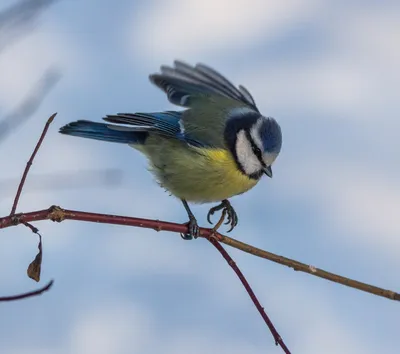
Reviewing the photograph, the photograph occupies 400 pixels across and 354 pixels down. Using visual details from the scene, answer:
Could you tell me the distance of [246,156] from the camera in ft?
7.49

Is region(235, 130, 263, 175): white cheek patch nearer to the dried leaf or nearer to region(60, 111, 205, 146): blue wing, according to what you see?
region(60, 111, 205, 146): blue wing

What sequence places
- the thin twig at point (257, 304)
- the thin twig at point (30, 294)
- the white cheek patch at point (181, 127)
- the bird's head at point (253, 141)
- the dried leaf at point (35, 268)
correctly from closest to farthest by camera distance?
the thin twig at point (30, 294)
the thin twig at point (257, 304)
the dried leaf at point (35, 268)
the bird's head at point (253, 141)
the white cheek patch at point (181, 127)

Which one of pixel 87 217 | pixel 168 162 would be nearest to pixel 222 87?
pixel 168 162

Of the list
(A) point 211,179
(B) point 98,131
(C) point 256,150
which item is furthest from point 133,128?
(C) point 256,150

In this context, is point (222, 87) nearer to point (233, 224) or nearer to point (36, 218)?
point (233, 224)

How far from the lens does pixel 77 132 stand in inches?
91.1

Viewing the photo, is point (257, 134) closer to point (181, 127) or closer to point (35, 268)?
point (181, 127)

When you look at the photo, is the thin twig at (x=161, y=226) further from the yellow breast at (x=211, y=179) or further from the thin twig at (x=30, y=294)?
the yellow breast at (x=211, y=179)

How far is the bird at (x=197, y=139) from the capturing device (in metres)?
2.26

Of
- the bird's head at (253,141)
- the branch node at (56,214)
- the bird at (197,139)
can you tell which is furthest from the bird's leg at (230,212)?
the branch node at (56,214)

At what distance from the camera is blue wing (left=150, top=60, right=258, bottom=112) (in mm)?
2471

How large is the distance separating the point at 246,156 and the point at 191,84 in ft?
1.30

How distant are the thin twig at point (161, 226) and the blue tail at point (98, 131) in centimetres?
90

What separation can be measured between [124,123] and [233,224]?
0.47 m
